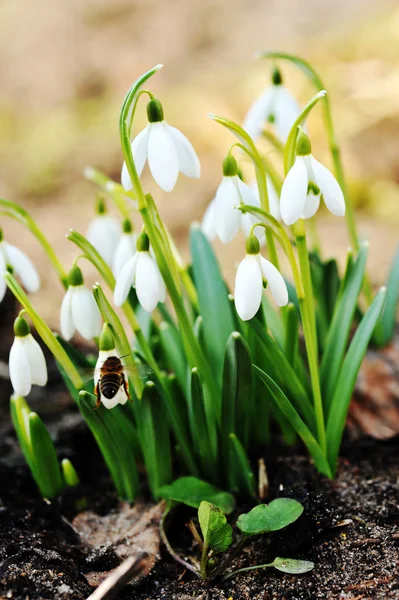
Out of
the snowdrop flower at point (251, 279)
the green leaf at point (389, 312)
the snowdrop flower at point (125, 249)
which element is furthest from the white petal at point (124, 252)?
the green leaf at point (389, 312)

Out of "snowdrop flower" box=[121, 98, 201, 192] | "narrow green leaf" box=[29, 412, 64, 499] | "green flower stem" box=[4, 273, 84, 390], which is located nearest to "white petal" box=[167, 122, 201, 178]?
"snowdrop flower" box=[121, 98, 201, 192]

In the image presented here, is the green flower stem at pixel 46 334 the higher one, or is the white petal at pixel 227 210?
the white petal at pixel 227 210

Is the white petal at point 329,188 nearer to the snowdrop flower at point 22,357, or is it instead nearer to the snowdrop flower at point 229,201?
the snowdrop flower at point 229,201

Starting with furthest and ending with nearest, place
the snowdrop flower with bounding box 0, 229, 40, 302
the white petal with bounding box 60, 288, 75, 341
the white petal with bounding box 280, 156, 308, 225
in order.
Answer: the snowdrop flower with bounding box 0, 229, 40, 302 → the white petal with bounding box 60, 288, 75, 341 → the white petal with bounding box 280, 156, 308, 225

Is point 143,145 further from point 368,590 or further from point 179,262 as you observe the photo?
point 368,590

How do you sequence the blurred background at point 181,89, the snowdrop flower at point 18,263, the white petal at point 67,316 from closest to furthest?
the white petal at point 67,316, the snowdrop flower at point 18,263, the blurred background at point 181,89

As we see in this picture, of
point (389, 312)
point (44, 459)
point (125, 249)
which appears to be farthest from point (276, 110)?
point (44, 459)

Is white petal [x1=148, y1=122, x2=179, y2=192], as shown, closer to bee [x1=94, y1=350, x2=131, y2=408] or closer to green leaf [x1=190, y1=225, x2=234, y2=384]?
bee [x1=94, y1=350, x2=131, y2=408]
